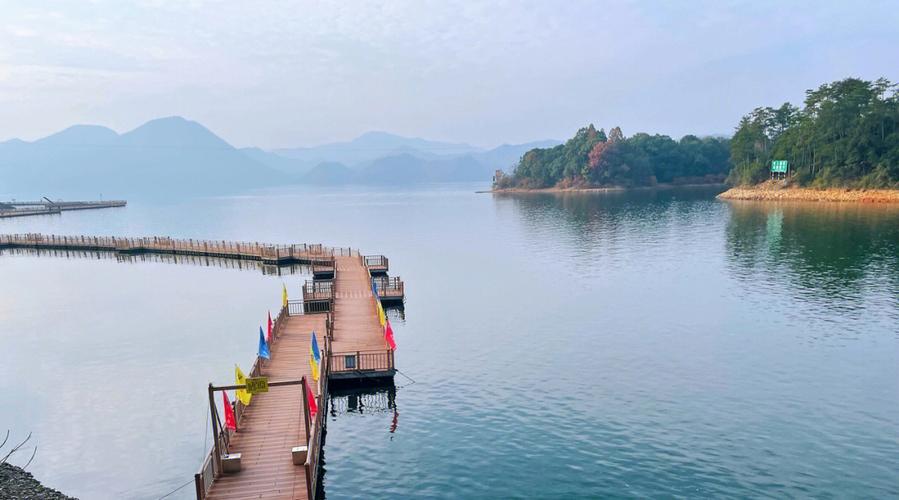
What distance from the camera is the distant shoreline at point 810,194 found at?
132375 mm

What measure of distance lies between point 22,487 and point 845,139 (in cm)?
→ 17270

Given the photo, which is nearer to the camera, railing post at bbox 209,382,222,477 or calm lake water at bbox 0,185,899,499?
railing post at bbox 209,382,222,477

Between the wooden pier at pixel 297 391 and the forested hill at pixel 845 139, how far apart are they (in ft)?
442

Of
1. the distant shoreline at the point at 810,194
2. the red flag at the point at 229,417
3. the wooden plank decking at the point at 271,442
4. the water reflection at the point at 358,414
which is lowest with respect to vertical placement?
the water reflection at the point at 358,414

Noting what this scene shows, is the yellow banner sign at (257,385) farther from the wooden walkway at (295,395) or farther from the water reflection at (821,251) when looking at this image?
the water reflection at (821,251)

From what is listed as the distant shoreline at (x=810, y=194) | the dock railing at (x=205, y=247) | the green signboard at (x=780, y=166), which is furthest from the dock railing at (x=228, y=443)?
the green signboard at (x=780, y=166)

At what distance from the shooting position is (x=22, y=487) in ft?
82.8

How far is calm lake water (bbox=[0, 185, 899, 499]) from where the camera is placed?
26.1m

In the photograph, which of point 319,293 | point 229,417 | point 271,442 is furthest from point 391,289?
point 229,417

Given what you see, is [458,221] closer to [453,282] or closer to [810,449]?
[453,282]

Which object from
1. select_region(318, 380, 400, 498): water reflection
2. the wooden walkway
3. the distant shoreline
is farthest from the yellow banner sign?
the distant shoreline

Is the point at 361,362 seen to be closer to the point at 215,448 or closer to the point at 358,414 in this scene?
the point at 358,414

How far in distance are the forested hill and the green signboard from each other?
5.32 feet

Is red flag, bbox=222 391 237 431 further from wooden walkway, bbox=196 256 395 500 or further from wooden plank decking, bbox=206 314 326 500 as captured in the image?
Result: wooden plank decking, bbox=206 314 326 500
